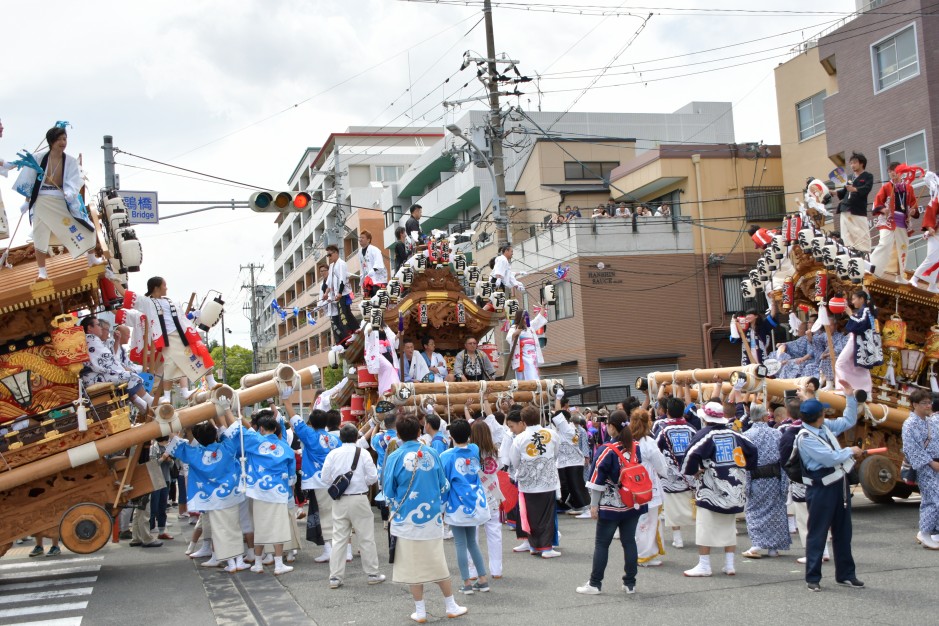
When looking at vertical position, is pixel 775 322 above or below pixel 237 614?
above

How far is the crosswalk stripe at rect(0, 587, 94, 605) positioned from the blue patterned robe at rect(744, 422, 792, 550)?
728 cm

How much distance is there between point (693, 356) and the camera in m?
28.6

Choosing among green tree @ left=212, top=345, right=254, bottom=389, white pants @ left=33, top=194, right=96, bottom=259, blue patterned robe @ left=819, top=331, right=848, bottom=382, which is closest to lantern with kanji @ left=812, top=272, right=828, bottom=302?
blue patterned robe @ left=819, top=331, right=848, bottom=382

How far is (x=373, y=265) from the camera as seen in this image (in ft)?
53.4

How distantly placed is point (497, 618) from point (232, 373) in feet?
249

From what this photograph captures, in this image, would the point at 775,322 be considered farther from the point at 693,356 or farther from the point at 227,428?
the point at 693,356

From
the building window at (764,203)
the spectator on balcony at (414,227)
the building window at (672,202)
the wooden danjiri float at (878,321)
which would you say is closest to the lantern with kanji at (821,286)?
the wooden danjiri float at (878,321)

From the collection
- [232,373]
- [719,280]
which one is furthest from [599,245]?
[232,373]

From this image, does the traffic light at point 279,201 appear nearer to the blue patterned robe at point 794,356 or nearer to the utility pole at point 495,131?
the utility pole at point 495,131

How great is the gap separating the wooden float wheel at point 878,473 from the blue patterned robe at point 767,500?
2.90 m

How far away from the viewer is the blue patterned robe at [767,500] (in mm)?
9484

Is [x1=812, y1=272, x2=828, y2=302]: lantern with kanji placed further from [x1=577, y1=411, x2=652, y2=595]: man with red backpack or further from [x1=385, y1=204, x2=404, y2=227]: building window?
[x1=385, y1=204, x2=404, y2=227]: building window

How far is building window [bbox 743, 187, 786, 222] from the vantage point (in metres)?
28.6

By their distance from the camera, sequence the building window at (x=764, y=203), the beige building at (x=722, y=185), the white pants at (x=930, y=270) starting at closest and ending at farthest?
1. the white pants at (x=930, y=270)
2. the beige building at (x=722, y=185)
3. the building window at (x=764, y=203)
